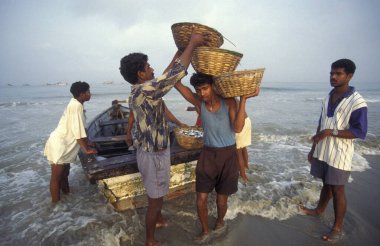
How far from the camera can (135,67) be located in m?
2.08

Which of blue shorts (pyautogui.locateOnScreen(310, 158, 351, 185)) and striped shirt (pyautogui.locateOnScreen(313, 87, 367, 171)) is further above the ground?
striped shirt (pyautogui.locateOnScreen(313, 87, 367, 171))

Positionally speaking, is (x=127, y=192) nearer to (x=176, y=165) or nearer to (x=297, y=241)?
(x=176, y=165)

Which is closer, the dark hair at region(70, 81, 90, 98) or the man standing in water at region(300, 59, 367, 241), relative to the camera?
the man standing in water at region(300, 59, 367, 241)

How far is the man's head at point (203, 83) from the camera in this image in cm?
225

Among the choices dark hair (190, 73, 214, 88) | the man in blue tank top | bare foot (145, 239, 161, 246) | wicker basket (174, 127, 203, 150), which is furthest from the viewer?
wicker basket (174, 127, 203, 150)

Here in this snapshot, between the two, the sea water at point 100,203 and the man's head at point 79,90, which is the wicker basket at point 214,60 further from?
the sea water at point 100,203

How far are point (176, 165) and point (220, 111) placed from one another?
1458mm

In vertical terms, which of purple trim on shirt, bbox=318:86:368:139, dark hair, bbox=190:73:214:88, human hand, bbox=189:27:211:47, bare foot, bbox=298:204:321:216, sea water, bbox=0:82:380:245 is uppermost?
human hand, bbox=189:27:211:47

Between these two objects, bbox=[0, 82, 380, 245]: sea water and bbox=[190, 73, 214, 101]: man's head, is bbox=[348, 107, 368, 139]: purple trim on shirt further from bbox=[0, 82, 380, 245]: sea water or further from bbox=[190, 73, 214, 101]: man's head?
bbox=[0, 82, 380, 245]: sea water

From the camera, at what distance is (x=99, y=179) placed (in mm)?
2945

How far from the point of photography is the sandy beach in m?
2.97

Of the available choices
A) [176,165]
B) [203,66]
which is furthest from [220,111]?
[176,165]

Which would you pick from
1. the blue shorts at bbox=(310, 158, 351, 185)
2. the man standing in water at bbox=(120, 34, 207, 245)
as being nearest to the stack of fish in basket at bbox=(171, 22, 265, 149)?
the man standing in water at bbox=(120, 34, 207, 245)

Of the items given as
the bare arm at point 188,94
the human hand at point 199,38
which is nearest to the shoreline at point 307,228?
the bare arm at point 188,94
